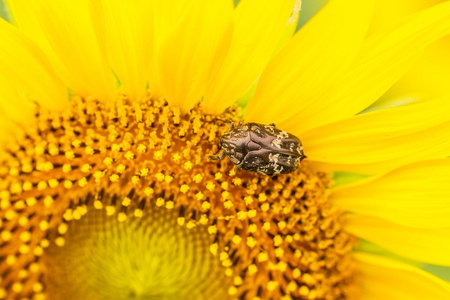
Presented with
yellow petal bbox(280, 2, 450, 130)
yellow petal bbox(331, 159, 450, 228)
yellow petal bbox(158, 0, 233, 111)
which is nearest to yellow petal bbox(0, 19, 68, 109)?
yellow petal bbox(158, 0, 233, 111)

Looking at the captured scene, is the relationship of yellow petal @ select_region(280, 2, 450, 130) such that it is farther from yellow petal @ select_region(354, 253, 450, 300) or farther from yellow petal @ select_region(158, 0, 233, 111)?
yellow petal @ select_region(354, 253, 450, 300)

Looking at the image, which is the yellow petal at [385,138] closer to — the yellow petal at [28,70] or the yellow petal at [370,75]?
the yellow petal at [370,75]

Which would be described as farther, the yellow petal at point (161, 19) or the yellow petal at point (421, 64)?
the yellow petal at point (421, 64)

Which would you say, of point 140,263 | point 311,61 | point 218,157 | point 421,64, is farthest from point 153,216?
point 421,64

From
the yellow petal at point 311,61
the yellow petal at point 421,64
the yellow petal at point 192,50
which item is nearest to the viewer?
the yellow petal at point 192,50

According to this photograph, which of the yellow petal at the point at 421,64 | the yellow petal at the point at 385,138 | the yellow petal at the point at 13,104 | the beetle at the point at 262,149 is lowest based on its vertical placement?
the yellow petal at the point at 13,104

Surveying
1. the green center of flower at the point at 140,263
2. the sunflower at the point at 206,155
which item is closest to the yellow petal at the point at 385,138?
the sunflower at the point at 206,155

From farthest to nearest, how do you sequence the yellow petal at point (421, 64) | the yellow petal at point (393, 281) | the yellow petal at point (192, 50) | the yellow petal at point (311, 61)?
the yellow petal at point (421, 64), the yellow petal at point (393, 281), the yellow petal at point (311, 61), the yellow petal at point (192, 50)
